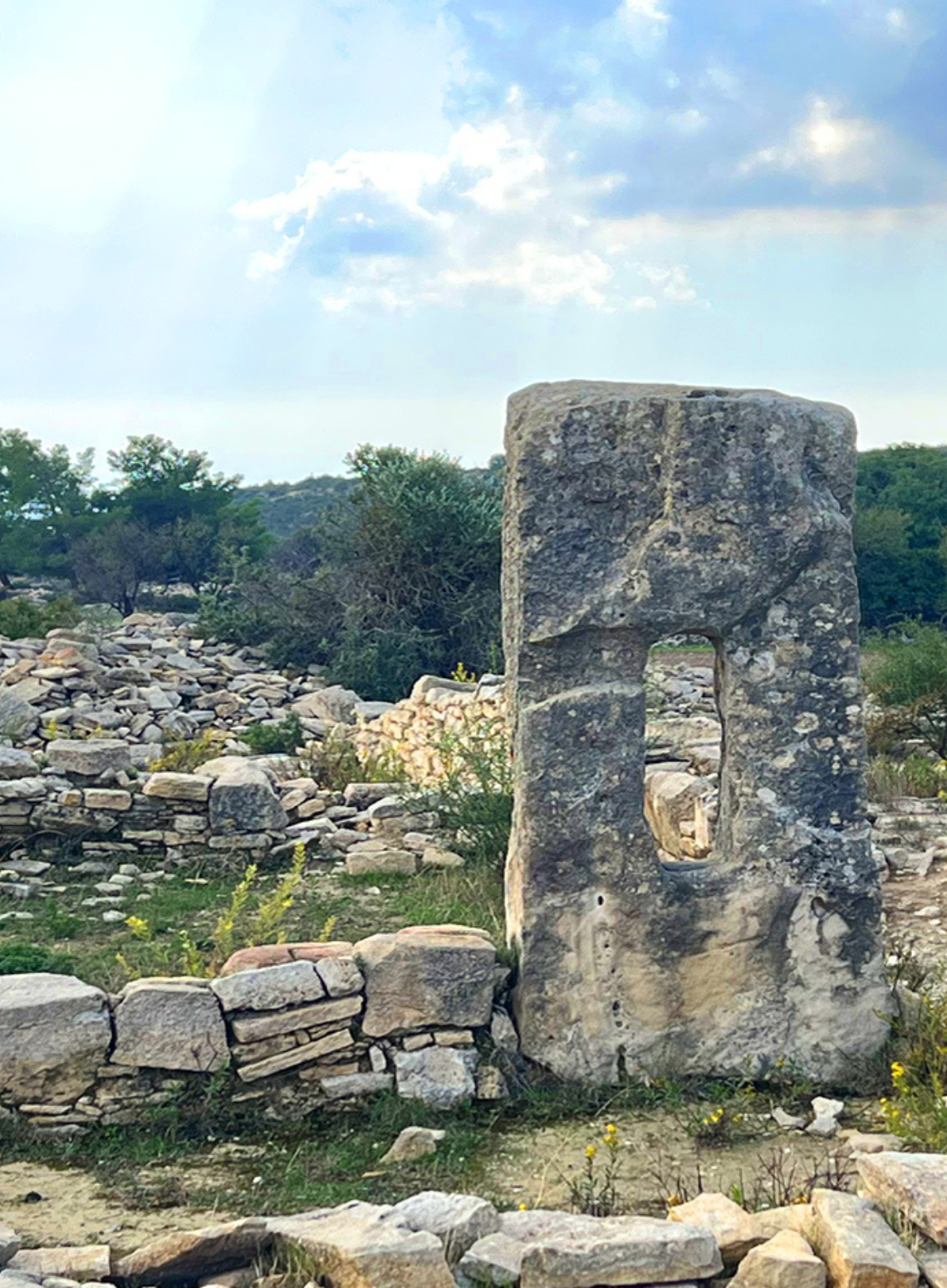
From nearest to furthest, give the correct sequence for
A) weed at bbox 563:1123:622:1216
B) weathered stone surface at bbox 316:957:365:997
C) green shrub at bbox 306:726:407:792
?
weed at bbox 563:1123:622:1216 → weathered stone surface at bbox 316:957:365:997 → green shrub at bbox 306:726:407:792

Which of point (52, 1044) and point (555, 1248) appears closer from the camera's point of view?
point (555, 1248)

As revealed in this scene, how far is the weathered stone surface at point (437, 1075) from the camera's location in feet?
16.8

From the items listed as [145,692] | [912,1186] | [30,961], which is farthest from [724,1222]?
[145,692]

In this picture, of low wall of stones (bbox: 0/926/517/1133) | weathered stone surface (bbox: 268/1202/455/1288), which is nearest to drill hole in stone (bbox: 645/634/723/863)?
low wall of stones (bbox: 0/926/517/1133)

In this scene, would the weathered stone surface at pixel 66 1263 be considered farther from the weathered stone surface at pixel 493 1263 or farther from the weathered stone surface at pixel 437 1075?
the weathered stone surface at pixel 437 1075

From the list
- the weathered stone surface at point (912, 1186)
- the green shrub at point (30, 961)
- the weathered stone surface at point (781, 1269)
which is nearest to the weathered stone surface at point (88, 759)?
the green shrub at point (30, 961)

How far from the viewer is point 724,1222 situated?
12.1 ft

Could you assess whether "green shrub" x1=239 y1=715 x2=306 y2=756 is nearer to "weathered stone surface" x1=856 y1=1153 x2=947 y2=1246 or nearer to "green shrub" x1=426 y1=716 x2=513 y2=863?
"green shrub" x1=426 y1=716 x2=513 y2=863

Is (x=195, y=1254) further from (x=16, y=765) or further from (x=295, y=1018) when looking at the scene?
(x=16, y=765)

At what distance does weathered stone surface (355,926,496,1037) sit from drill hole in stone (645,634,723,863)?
1039 mm

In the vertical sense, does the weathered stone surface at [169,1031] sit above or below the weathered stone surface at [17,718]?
below

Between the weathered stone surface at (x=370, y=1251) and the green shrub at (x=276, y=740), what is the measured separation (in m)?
9.31

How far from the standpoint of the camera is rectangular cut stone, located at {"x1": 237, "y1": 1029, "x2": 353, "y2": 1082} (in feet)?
16.7

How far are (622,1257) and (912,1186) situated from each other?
2.89 feet
